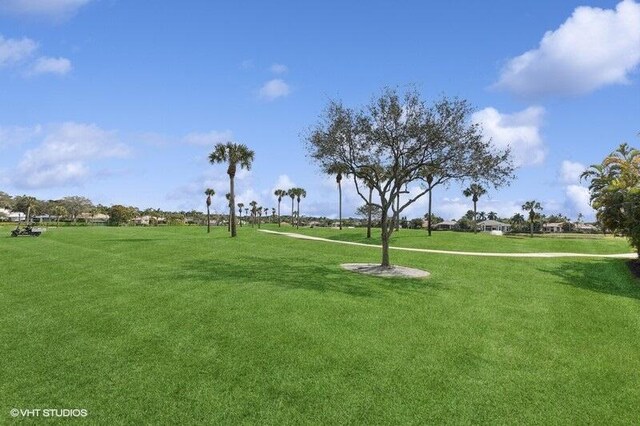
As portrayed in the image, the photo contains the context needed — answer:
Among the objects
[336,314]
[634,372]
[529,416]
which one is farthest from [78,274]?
[634,372]

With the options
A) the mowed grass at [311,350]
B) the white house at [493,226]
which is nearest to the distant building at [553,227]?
the white house at [493,226]

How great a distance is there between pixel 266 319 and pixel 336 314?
242cm

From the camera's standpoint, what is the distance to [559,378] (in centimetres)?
1062

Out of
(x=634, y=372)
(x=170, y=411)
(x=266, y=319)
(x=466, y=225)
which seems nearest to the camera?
(x=170, y=411)

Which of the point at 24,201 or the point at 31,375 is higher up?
the point at 24,201

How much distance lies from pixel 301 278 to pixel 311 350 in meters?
9.67

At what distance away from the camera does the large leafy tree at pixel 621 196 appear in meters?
30.6

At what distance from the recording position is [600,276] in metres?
27.5

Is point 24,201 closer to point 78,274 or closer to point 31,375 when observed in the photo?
point 78,274

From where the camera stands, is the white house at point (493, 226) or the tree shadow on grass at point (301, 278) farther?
the white house at point (493, 226)

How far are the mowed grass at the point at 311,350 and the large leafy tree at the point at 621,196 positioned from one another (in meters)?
13.0

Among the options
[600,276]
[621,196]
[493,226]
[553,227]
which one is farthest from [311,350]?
[553,227]

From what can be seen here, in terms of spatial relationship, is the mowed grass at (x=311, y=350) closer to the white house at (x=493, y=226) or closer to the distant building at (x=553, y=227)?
the white house at (x=493, y=226)

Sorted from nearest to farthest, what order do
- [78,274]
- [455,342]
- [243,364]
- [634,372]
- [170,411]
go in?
1. [170,411]
2. [243,364]
3. [634,372]
4. [455,342]
5. [78,274]
